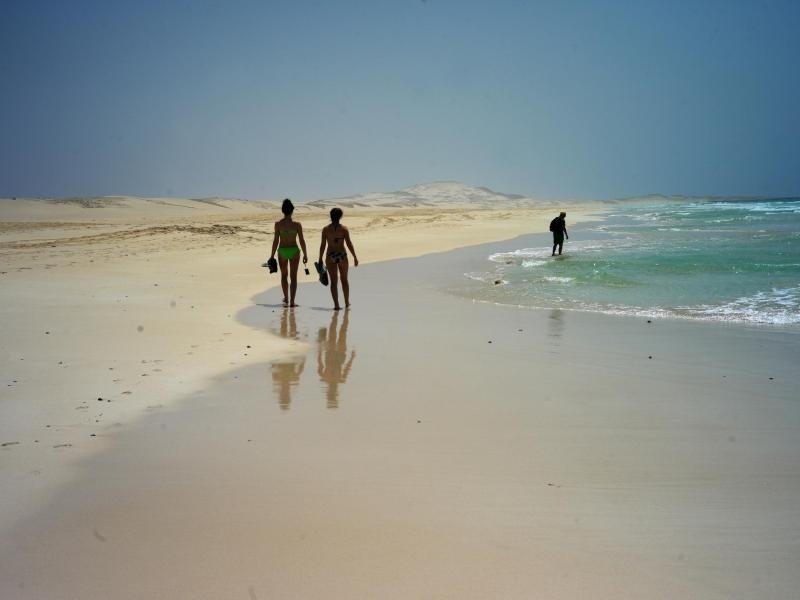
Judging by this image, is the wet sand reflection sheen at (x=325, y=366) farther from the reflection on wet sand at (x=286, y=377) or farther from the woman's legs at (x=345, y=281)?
the woman's legs at (x=345, y=281)

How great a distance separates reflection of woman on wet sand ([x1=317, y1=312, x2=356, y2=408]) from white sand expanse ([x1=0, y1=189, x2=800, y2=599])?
0.04 meters

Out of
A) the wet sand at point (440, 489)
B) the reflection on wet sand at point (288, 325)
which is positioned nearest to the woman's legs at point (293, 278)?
the reflection on wet sand at point (288, 325)

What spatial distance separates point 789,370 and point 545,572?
479cm

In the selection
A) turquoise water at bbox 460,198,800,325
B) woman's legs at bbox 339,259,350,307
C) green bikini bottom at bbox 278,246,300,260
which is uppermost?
green bikini bottom at bbox 278,246,300,260

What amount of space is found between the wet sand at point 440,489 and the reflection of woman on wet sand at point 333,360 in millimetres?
47

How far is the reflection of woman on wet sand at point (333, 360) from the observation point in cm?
579

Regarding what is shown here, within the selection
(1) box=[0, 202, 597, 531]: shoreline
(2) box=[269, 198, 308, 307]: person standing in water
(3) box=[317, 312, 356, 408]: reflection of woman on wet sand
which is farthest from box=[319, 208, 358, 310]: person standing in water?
(3) box=[317, 312, 356, 408]: reflection of woman on wet sand

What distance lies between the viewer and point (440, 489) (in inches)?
144

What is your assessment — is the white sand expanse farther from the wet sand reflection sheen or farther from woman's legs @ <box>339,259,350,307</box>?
woman's legs @ <box>339,259,350,307</box>

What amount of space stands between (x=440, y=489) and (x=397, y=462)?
1.52 feet

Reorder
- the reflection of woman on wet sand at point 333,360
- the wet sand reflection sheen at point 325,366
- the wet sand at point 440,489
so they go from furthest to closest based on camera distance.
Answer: the reflection of woman on wet sand at point 333,360 < the wet sand reflection sheen at point 325,366 < the wet sand at point 440,489

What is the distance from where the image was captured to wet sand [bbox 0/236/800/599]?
9.27 ft

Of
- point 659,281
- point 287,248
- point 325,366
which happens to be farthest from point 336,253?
point 659,281

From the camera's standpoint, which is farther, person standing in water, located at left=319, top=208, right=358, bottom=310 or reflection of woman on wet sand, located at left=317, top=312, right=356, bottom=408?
person standing in water, located at left=319, top=208, right=358, bottom=310
